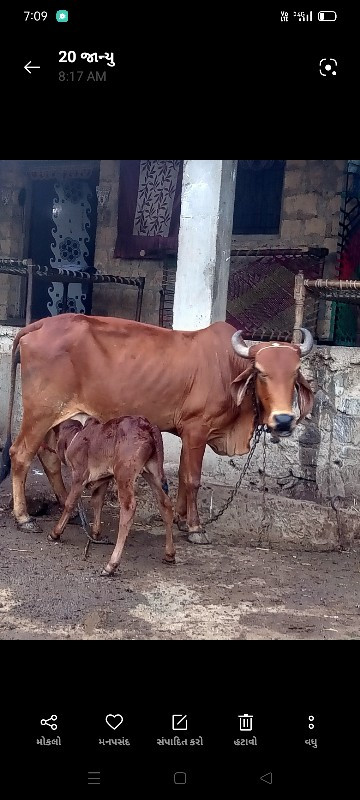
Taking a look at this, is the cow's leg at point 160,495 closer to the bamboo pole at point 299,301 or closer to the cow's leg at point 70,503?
the cow's leg at point 70,503

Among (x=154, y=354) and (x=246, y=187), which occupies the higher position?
(x=246, y=187)

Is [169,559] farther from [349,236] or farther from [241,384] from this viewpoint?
[349,236]

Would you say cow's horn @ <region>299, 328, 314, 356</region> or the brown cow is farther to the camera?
the brown cow

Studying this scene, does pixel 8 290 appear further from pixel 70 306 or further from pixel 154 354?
pixel 154 354

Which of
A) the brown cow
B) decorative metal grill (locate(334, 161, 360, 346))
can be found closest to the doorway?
decorative metal grill (locate(334, 161, 360, 346))

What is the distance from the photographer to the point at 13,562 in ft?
14.4

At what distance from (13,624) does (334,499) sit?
111 inches

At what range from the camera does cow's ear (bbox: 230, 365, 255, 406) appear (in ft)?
15.6

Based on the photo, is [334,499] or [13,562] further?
[334,499]

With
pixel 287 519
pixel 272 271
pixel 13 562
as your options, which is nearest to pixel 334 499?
pixel 287 519

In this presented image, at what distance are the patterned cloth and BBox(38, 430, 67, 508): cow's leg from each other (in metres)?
4.77

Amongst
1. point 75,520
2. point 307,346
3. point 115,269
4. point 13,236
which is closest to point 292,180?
point 115,269
